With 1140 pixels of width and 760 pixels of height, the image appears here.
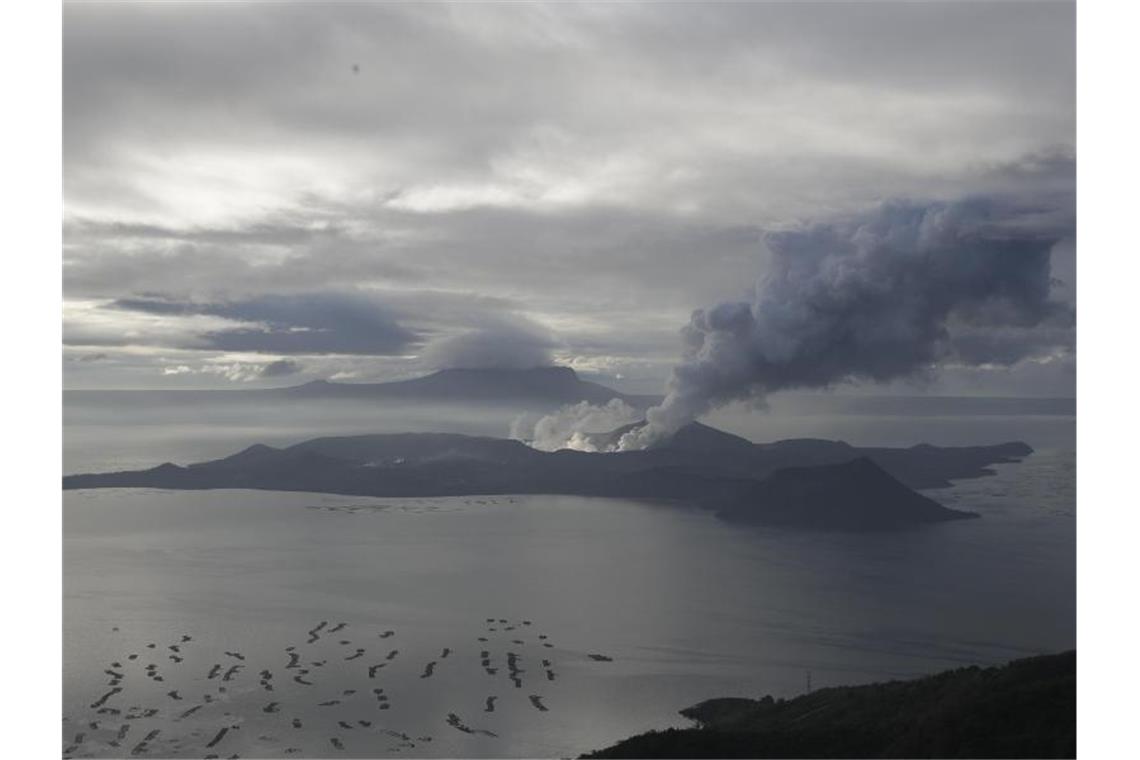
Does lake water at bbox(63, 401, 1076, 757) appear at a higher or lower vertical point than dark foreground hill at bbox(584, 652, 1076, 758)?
lower

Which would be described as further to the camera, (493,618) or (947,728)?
(493,618)

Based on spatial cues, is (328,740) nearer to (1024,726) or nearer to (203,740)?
(203,740)

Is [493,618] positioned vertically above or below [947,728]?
below

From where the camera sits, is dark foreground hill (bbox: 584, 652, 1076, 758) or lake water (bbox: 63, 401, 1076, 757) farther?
lake water (bbox: 63, 401, 1076, 757)

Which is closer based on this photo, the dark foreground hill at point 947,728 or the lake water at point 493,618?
the dark foreground hill at point 947,728
